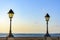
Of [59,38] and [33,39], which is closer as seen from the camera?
[33,39]

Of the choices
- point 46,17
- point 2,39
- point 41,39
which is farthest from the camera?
point 46,17

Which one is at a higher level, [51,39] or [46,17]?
[46,17]

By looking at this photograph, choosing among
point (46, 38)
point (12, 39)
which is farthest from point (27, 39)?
point (46, 38)

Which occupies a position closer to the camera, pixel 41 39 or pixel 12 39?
pixel 12 39

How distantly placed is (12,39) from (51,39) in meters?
3.42

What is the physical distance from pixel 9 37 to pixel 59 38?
4.21m

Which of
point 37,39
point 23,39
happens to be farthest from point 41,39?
point 23,39

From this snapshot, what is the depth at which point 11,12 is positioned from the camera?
14250 millimetres

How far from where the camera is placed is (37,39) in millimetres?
13688

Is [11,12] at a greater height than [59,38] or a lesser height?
greater

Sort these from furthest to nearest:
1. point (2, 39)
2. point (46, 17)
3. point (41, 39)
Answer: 1. point (46, 17)
2. point (41, 39)
3. point (2, 39)

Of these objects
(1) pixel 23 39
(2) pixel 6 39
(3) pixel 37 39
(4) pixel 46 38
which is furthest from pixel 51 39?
(2) pixel 6 39

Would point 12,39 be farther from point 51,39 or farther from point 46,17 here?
point 46,17

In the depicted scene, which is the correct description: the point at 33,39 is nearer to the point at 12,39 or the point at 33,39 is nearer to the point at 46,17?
the point at 12,39
